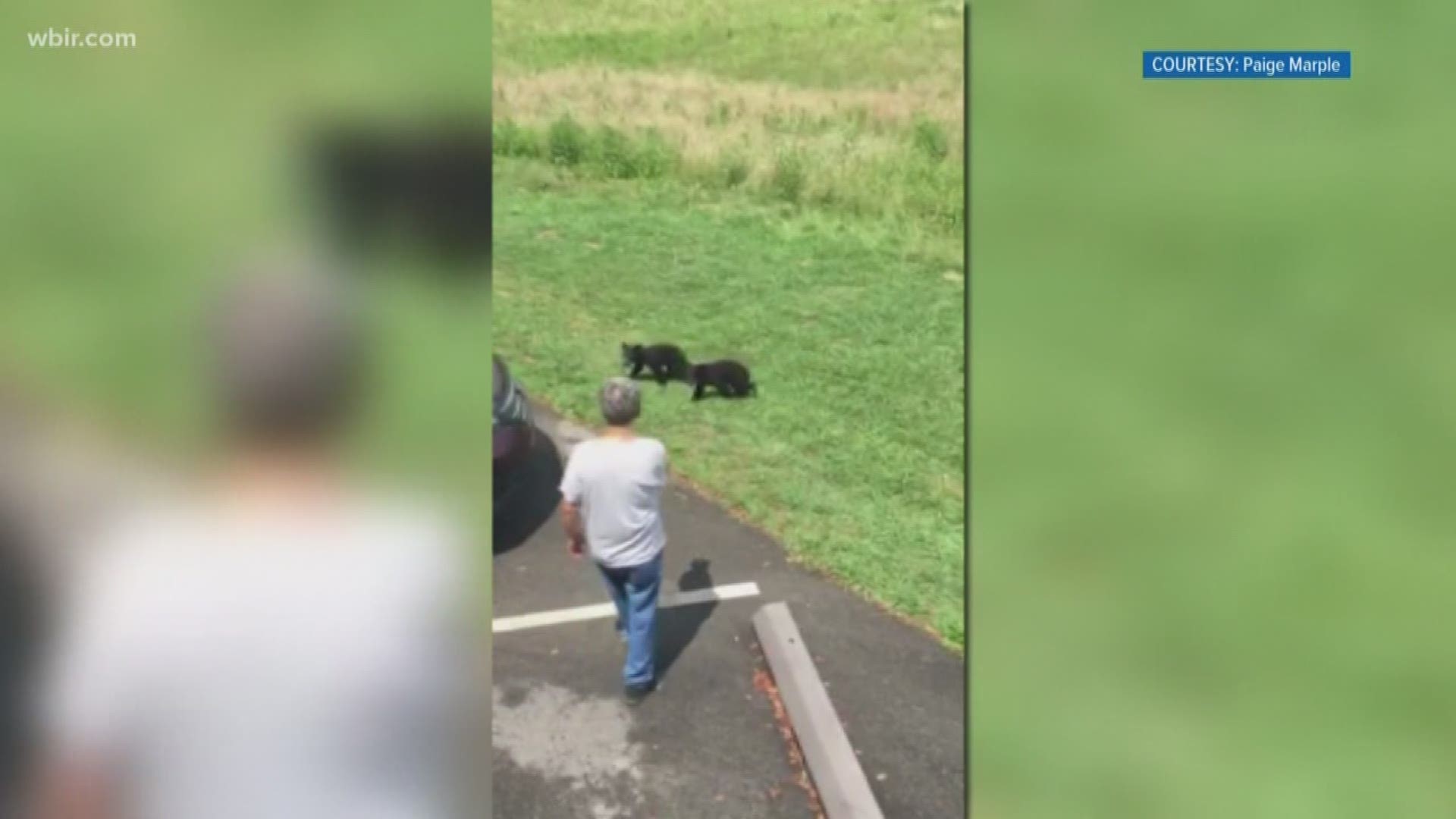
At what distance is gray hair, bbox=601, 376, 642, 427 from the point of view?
11.6 feet

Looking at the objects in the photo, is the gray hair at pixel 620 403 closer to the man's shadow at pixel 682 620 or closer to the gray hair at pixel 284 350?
the man's shadow at pixel 682 620

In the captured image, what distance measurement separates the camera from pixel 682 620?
3592 millimetres

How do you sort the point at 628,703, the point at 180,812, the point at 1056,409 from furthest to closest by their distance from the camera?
the point at 1056,409
the point at 628,703
the point at 180,812

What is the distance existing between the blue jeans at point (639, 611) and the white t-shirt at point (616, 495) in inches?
1.1

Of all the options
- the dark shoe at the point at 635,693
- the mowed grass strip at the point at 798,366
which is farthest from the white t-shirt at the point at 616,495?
the dark shoe at the point at 635,693

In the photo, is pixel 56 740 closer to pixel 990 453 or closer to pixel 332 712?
pixel 332 712

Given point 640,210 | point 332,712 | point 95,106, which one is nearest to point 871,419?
point 640,210

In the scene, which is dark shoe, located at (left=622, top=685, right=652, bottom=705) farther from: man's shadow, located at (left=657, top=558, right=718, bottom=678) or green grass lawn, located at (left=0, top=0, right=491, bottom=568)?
green grass lawn, located at (left=0, top=0, right=491, bottom=568)

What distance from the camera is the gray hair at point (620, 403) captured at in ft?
11.6

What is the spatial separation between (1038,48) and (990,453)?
123 cm

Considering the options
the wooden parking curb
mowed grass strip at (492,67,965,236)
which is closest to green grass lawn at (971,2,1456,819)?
mowed grass strip at (492,67,965,236)

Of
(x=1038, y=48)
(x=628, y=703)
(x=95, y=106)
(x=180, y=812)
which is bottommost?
(x=180, y=812)

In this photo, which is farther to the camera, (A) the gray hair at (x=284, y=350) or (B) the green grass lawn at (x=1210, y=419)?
(B) the green grass lawn at (x=1210, y=419)

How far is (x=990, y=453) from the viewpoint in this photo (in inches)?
148
